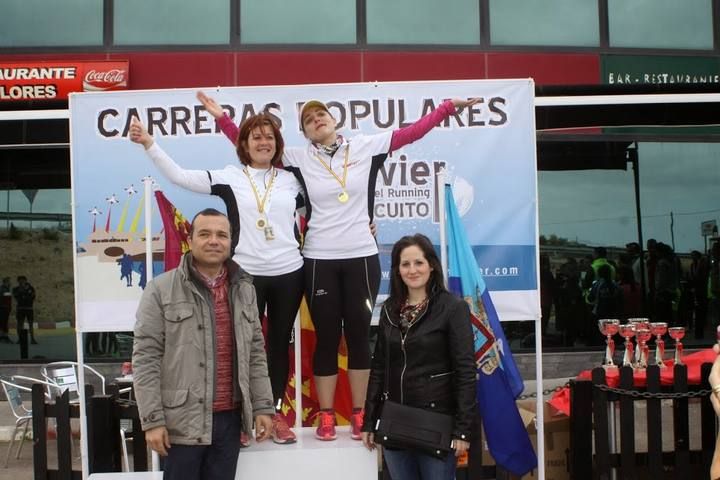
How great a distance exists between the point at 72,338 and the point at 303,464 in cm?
758

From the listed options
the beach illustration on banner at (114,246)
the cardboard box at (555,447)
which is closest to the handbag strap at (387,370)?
the cardboard box at (555,447)

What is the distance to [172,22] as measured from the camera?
1031 cm

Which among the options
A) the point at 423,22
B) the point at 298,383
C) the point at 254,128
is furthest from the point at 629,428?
the point at 423,22

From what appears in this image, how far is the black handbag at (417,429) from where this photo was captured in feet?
11.3

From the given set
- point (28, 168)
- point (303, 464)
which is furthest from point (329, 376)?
point (28, 168)

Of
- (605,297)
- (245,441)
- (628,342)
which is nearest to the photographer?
(245,441)

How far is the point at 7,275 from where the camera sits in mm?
10570

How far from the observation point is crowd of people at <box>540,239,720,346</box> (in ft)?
35.5

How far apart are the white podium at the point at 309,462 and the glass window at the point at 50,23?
7824 millimetres

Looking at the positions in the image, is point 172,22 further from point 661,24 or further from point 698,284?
point 698,284

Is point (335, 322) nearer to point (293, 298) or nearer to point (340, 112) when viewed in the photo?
point (293, 298)

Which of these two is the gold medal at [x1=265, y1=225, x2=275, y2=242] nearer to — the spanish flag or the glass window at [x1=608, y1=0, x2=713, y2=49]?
the spanish flag

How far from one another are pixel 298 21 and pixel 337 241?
6570 millimetres

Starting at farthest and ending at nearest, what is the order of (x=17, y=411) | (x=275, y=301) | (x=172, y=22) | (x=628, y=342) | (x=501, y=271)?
1. (x=172, y=22)
2. (x=17, y=411)
3. (x=628, y=342)
4. (x=501, y=271)
5. (x=275, y=301)
